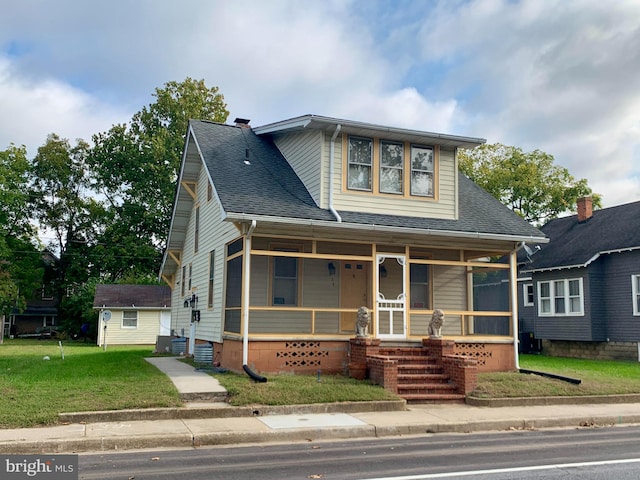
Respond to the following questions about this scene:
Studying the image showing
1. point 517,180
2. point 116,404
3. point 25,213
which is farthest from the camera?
point 25,213

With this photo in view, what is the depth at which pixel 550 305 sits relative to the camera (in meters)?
26.4

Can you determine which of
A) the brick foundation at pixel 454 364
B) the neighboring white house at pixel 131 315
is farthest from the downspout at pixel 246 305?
the neighboring white house at pixel 131 315

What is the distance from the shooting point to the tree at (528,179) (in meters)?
38.4

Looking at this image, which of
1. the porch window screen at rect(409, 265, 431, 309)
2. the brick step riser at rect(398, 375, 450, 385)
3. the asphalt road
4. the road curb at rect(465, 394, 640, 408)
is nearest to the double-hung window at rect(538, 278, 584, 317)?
the porch window screen at rect(409, 265, 431, 309)

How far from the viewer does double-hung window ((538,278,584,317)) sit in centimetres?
2477

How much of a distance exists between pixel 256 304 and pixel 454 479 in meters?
9.63

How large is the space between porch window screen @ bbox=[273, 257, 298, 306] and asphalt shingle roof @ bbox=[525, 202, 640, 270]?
44.5ft

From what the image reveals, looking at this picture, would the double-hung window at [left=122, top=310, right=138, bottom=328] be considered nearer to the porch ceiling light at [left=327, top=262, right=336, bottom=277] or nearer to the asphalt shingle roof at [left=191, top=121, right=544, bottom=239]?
the asphalt shingle roof at [left=191, top=121, right=544, bottom=239]

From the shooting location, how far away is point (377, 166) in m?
15.6

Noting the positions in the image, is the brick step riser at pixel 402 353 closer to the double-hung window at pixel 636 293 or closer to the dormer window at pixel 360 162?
the dormer window at pixel 360 162

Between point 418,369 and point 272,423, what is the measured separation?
4.78 metres

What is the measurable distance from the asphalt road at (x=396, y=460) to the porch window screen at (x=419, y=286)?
804cm

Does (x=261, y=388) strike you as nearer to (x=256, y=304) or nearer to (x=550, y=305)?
(x=256, y=304)

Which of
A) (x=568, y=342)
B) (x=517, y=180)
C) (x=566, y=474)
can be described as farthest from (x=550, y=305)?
(x=566, y=474)
